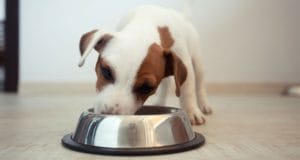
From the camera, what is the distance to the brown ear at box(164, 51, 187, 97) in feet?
4.68

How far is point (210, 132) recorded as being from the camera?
148 centimetres

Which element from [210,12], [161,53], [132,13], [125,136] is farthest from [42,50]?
[125,136]

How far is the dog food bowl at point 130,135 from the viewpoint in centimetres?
112

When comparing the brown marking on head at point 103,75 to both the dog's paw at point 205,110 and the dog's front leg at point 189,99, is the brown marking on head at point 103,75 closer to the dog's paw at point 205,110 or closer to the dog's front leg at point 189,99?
the dog's front leg at point 189,99

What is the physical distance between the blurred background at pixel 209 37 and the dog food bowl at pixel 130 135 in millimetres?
2088

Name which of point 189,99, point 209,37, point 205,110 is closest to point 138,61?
point 189,99

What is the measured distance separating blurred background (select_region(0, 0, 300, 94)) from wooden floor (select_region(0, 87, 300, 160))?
3.18 feet

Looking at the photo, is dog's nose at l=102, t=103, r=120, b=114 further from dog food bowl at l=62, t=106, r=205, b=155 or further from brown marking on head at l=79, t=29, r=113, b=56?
brown marking on head at l=79, t=29, r=113, b=56

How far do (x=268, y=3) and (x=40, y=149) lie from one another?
265 cm

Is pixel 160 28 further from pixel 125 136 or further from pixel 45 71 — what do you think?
pixel 45 71

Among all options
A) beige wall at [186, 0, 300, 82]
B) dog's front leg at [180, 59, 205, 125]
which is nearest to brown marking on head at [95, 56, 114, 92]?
dog's front leg at [180, 59, 205, 125]

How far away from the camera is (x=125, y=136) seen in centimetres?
114

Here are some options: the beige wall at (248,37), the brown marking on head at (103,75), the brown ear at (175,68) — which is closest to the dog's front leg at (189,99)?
the brown ear at (175,68)

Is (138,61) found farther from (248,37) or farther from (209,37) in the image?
(248,37)
